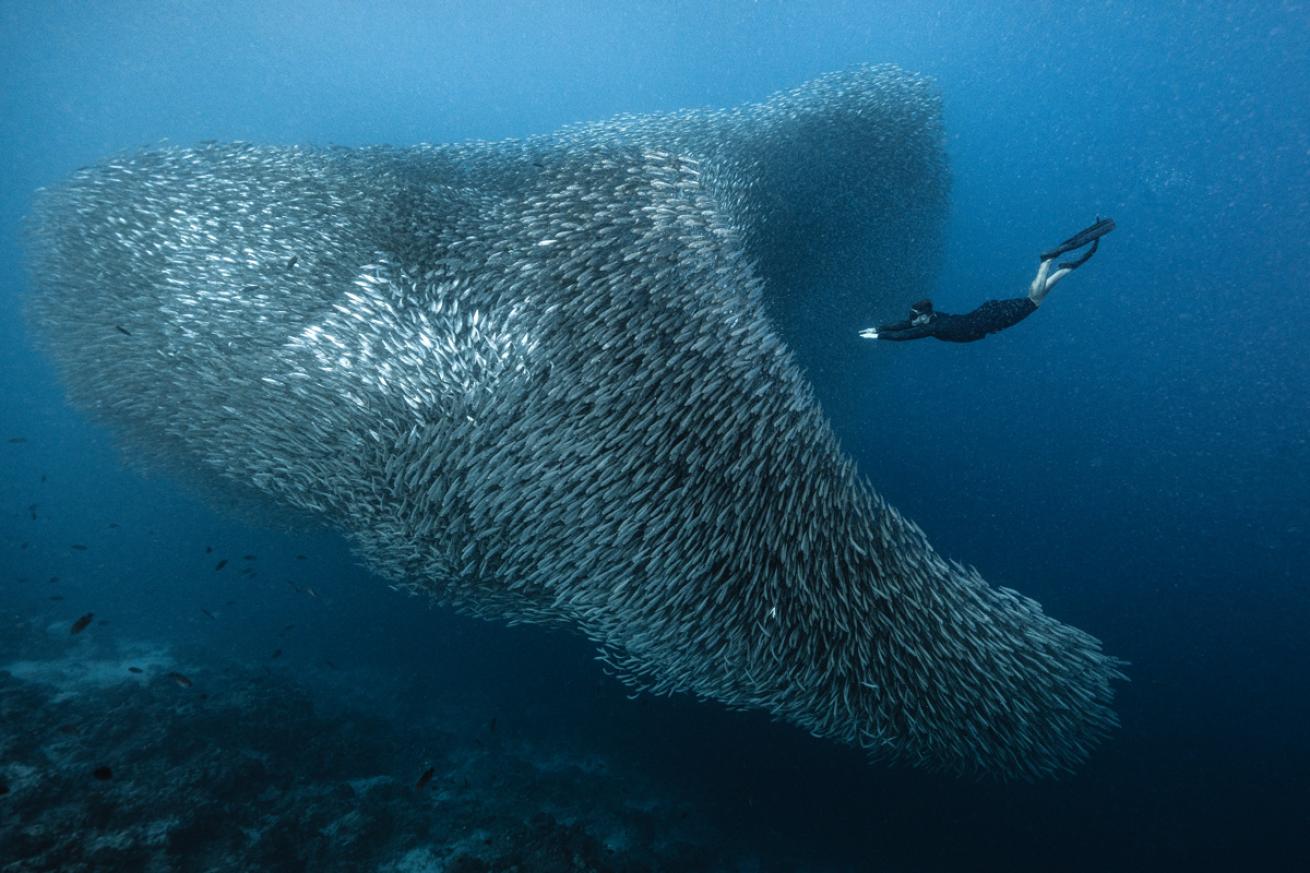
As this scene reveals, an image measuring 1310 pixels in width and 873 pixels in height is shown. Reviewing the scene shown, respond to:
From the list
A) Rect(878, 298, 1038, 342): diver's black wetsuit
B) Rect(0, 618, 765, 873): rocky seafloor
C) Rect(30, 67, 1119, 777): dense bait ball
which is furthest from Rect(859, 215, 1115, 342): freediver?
Rect(0, 618, 765, 873): rocky seafloor

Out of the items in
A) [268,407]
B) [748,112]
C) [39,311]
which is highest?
[748,112]

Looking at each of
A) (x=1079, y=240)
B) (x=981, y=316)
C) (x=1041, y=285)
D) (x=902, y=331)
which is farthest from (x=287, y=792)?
(x=1079, y=240)

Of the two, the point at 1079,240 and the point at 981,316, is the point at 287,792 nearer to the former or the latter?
the point at 981,316

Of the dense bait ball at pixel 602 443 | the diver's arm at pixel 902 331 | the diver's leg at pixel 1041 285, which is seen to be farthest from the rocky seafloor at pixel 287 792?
the diver's leg at pixel 1041 285

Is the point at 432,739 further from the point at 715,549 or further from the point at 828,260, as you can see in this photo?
the point at 828,260

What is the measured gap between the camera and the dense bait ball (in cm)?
488

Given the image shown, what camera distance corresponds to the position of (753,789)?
28.3 ft

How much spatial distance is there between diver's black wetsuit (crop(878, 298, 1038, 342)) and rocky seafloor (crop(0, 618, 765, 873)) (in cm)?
706

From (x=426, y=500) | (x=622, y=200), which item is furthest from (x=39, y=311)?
(x=622, y=200)

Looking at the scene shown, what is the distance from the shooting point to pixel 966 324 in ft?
21.9

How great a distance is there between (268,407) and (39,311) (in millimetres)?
6885

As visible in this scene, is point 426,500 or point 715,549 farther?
point 426,500

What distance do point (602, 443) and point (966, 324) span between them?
4774 millimetres

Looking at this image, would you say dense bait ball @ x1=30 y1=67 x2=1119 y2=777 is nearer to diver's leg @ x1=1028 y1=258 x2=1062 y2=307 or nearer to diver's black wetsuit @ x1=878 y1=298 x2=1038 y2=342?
diver's black wetsuit @ x1=878 y1=298 x2=1038 y2=342
